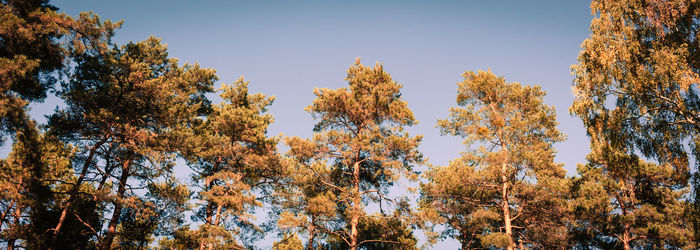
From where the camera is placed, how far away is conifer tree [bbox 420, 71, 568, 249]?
41.0 feet

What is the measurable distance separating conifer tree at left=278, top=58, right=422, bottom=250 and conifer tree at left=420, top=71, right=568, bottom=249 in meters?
2.04

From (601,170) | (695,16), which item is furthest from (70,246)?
(601,170)

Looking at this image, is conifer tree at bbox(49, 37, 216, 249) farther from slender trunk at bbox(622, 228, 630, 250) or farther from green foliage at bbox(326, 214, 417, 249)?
slender trunk at bbox(622, 228, 630, 250)

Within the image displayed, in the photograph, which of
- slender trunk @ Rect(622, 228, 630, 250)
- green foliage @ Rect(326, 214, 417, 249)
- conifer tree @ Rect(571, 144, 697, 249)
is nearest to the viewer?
green foliage @ Rect(326, 214, 417, 249)

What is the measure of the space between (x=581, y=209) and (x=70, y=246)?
903 inches

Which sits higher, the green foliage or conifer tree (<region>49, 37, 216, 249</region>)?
conifer tree (<region>49, 37, 216, 249</region>)

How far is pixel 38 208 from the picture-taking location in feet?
40.4

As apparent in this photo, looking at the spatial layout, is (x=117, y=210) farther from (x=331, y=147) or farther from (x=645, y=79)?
(x=645, y=79)

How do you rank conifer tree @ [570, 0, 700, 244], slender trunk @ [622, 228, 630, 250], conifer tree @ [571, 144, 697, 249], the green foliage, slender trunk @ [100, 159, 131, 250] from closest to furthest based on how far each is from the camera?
conifer tree @ [570, 0, 700, 244] < slender trunk @ [100, 159, 131, 250] < the green foliage < conifer tree @ [571, 144, 697, 249] < slender trunk @ [622, 228, 630, 250]

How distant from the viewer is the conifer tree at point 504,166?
1250cm

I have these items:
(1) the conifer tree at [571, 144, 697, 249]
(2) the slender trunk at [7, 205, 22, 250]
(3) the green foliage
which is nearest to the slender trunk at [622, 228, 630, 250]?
(1) the conifer tree at [571, 144, 697, 249]

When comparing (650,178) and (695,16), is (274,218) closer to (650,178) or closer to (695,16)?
(695,16)

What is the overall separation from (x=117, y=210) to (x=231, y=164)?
429 centimetres

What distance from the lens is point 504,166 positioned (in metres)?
12.8
